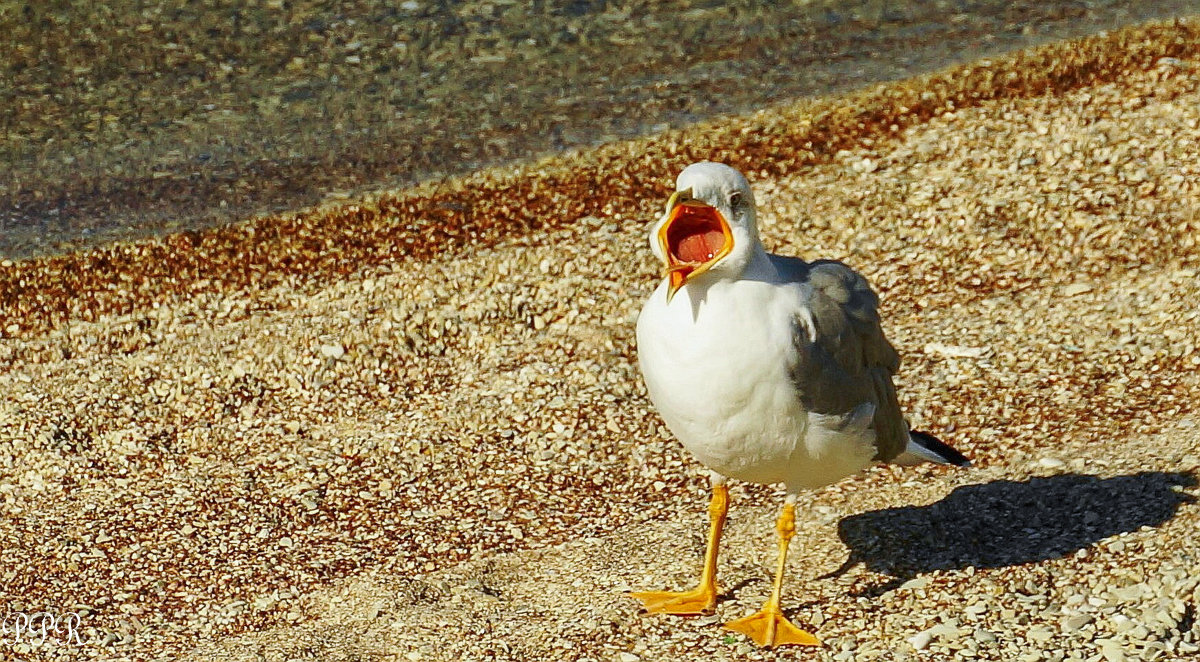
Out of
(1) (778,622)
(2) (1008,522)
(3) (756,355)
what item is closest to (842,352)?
(3) (756,355)

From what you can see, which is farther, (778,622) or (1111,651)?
(778,622)

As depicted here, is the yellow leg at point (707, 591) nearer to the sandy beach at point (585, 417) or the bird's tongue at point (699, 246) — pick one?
the sandy beach at point (585, 417)

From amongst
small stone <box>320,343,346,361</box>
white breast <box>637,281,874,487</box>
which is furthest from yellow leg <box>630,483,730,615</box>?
small stone <box>320,343,346,361</box>

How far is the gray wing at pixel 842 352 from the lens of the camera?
15.7 ft

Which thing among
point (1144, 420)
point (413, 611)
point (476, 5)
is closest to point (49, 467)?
point (413, 611)

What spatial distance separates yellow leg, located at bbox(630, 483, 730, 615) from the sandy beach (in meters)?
0.05

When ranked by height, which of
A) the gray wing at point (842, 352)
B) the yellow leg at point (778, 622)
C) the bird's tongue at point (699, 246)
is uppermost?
the bird's tongue at point (699, 246)

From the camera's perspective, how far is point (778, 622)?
516cm

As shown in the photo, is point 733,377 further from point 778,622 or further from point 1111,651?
point 1111,651

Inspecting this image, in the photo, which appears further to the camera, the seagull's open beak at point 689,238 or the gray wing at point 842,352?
the gray wing at point 842,352

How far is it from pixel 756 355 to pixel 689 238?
1.48ft

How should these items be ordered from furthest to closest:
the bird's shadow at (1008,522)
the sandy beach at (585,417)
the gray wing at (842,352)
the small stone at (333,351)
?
the small stone at (333,351) < the bird's shadow at (1008,522) < the sandy beach at (585,417) < the gray wing at (842,352)

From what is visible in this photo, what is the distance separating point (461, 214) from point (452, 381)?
2196mm

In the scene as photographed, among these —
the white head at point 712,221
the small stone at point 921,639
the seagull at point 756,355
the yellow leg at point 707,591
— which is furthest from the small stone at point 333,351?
the small stone at point 921,639
